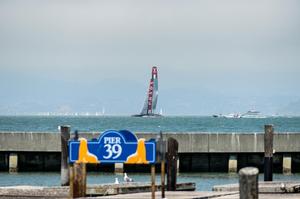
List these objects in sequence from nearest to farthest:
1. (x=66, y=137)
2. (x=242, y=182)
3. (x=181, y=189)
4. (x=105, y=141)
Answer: (x=242, y=182), (x=105, y=141), (x=181, y=189), (x=66, y=137)

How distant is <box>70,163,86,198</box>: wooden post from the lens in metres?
18.4

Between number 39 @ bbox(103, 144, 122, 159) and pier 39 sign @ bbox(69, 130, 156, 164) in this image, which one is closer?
pier 39 sign @ bbox(69, 130, 156, 164)

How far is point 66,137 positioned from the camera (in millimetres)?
25984

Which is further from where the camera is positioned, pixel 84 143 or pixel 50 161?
pixel 50 161

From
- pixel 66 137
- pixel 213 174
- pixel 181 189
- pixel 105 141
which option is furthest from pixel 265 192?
pixel 213 174

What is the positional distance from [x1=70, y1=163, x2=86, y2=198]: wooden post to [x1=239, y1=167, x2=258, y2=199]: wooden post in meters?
6.65

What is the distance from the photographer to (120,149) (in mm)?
16891

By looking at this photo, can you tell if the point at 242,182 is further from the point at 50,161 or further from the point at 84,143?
the point at 50,161

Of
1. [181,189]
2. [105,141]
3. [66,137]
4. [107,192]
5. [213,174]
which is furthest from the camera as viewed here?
[213,174]

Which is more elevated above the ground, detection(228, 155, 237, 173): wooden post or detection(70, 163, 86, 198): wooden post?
detection(70, 163, 86, 198): wooden post

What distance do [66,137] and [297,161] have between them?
67.3ft

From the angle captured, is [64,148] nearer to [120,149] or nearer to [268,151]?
[268,151]

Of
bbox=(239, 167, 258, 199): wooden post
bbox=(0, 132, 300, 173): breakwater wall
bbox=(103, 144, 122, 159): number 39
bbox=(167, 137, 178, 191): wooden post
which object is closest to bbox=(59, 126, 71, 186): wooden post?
bbox=(167, 137, 178, 191): wooden post

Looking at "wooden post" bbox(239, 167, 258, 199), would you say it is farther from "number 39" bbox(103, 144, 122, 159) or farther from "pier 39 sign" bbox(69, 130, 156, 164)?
"number 39" bbox(103, 144, 122, 159)
